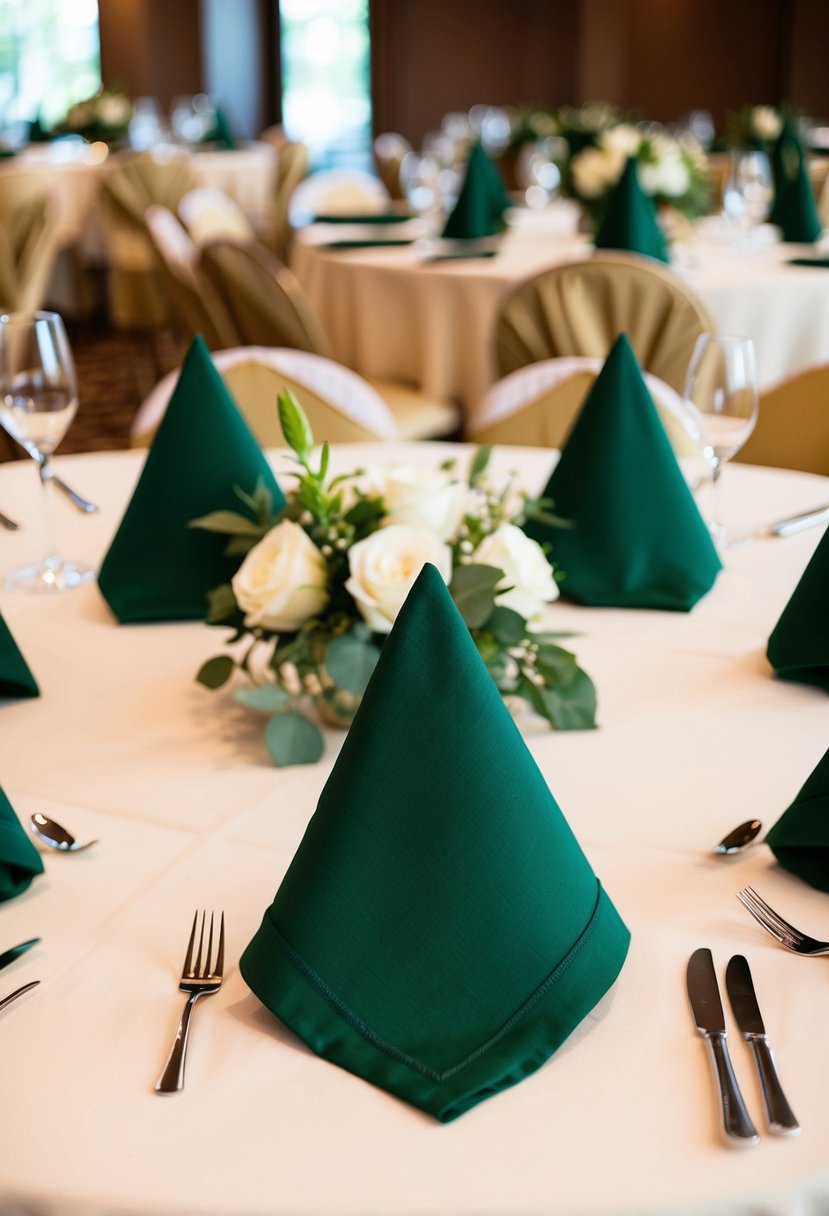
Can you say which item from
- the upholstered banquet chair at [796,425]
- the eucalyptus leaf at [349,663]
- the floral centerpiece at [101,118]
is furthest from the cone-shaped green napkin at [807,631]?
the floral centerpiece at [101,118]

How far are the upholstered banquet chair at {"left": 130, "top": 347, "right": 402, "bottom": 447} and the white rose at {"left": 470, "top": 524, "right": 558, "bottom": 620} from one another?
130 cm

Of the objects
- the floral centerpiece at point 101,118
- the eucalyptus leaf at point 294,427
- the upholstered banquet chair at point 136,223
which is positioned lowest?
the upholstered banquet chair at point 136,223

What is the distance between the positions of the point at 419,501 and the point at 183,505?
1.51 ft

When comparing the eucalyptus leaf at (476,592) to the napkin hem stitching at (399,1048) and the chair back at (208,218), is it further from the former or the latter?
the chair back at (208,218)

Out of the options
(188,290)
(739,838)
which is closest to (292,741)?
(739,838)

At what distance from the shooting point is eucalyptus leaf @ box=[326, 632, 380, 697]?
1.16m

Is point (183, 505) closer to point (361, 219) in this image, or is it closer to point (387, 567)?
point (387, 567)

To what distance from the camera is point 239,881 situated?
40.5 inches

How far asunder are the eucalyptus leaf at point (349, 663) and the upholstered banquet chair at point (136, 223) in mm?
6004

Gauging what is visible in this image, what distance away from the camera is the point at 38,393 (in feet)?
5.56

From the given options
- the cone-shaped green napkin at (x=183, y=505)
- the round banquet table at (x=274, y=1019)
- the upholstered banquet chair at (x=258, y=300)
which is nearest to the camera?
the round banquet table at (x=274, y=1019)

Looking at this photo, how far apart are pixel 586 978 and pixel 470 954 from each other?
0.08 m

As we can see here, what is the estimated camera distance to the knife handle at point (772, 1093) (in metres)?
0.74

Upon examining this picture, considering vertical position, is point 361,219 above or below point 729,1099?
above
